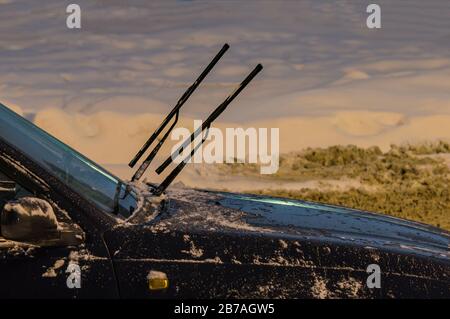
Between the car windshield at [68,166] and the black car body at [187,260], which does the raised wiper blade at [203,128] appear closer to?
the car windshield at [68,166]

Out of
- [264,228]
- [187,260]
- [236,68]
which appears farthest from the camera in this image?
[236,68]

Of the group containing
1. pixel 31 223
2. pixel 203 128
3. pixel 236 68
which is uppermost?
pixel 203 128

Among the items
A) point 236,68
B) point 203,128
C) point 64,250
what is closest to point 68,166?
point 203,128

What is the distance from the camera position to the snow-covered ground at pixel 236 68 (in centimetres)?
1259

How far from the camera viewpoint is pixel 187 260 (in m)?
3.39

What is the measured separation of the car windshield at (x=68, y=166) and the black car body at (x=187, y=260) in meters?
0.03

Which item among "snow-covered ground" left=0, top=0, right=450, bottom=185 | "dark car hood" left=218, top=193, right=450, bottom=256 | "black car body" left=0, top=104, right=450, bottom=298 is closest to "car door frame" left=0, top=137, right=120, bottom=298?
"black car body" left=0, top=104, right=450, bottom=298

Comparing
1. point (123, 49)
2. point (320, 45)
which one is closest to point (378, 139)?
point (320, 45)

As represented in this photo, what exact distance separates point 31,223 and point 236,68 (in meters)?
11.9

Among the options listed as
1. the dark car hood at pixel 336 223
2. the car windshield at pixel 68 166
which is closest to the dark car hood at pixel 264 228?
the dark car hood at pixel 336 223

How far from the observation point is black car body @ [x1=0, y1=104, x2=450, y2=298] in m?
3.33

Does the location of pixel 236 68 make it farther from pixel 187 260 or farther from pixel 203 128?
pixel 187 260

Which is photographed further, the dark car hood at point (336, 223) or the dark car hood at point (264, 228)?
the dark car hood at point (336, 223)

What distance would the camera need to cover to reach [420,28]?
673 inches
